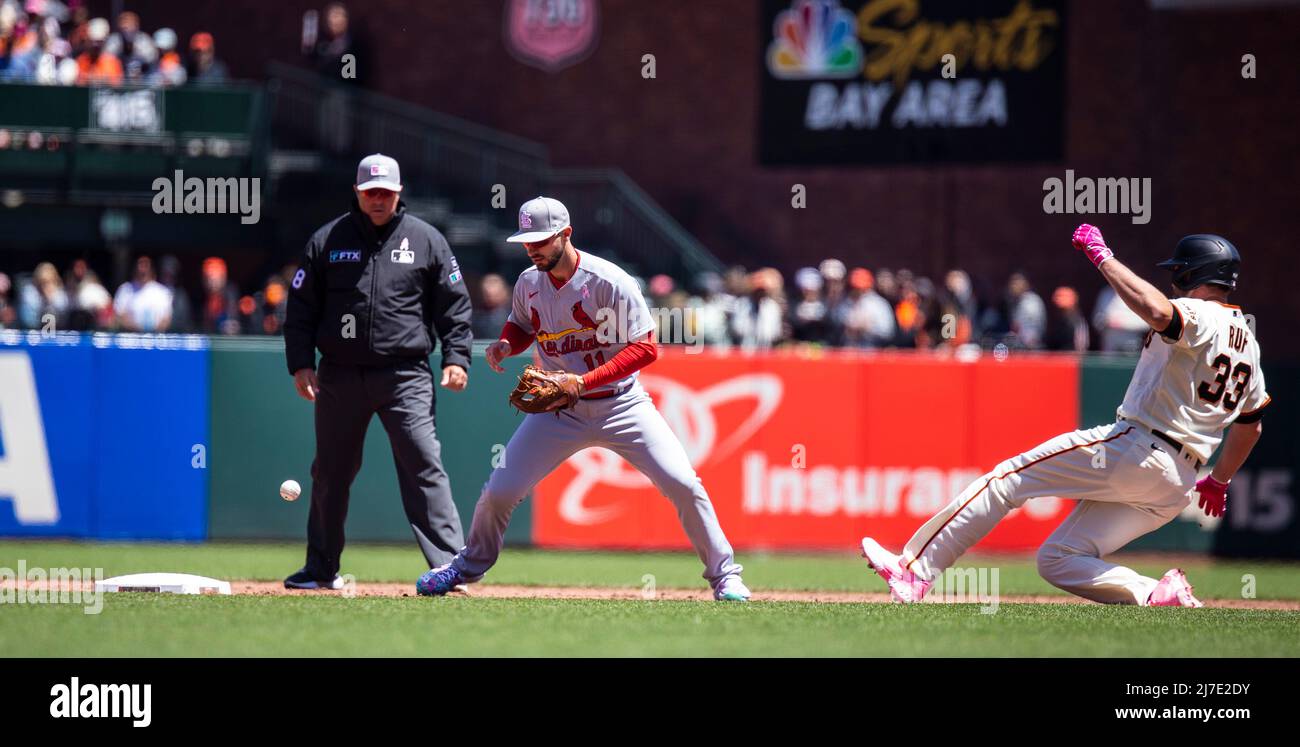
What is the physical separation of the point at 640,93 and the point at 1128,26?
23.9 feet

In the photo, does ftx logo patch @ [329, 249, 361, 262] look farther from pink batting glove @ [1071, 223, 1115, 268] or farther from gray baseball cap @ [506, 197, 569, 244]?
pink batting glove @ [1071, 223, 1115, 268]

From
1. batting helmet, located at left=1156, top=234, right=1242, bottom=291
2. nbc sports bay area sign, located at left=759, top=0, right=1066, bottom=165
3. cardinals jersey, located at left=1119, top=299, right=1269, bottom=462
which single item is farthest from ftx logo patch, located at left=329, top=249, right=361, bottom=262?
nbc sports bay area sign, located at left=759, top=0, right=1066, bottom=165

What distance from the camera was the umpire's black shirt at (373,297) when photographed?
8.21 metres

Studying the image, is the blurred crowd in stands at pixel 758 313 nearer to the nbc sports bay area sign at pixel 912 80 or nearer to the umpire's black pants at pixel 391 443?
the nbc sports bay area sign at pixel 912 80

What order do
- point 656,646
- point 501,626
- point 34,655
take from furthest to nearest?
point 501,626 < point 656,646 < point 34,655

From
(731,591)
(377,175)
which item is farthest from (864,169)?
(731,591)

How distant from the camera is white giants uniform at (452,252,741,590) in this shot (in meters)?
7.60

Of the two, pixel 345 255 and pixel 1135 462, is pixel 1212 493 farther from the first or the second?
pixel 345 255

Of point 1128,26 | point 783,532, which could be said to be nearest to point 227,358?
point 783,532

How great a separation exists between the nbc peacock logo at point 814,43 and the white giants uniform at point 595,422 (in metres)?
14.9

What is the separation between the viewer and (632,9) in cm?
2372

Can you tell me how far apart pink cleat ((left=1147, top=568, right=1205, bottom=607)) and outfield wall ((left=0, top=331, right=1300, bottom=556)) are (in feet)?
15.3
